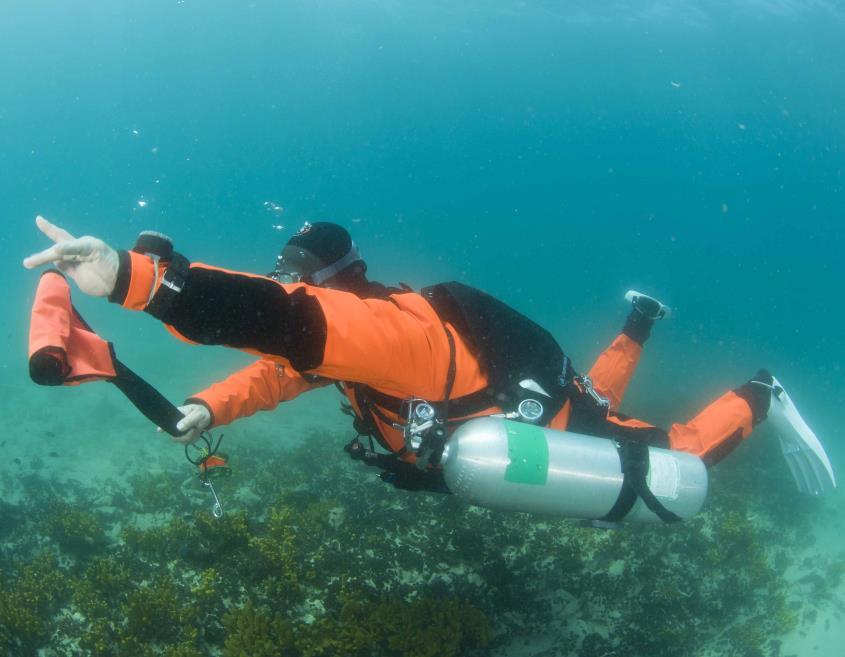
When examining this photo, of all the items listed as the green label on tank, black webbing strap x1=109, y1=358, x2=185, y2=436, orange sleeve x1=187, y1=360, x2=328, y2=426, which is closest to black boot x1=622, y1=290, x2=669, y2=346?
the green label on tank

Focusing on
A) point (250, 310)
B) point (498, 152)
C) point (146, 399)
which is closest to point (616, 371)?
point (146, 399)

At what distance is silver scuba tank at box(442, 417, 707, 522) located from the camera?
4207 mm

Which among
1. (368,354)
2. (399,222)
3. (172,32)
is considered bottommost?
(399,222)

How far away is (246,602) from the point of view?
6617 mm

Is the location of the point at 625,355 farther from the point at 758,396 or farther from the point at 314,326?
the point at 314,326

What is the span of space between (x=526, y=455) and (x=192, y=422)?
9.81 feet

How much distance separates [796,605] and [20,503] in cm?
1729

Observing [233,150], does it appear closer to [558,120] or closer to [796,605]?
[558,120]

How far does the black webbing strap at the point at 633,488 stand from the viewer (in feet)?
15.1

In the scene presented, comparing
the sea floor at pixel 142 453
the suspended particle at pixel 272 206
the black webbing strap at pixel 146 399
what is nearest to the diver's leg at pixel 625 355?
the sea floor at pixel 142 453

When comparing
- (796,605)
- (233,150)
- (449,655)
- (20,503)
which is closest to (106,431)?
(20,503)

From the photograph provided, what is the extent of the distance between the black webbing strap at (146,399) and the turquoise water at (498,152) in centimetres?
1335

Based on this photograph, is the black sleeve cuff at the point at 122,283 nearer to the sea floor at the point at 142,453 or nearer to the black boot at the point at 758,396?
the sea floor at the point at 142,453

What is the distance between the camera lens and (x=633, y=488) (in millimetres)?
4613
